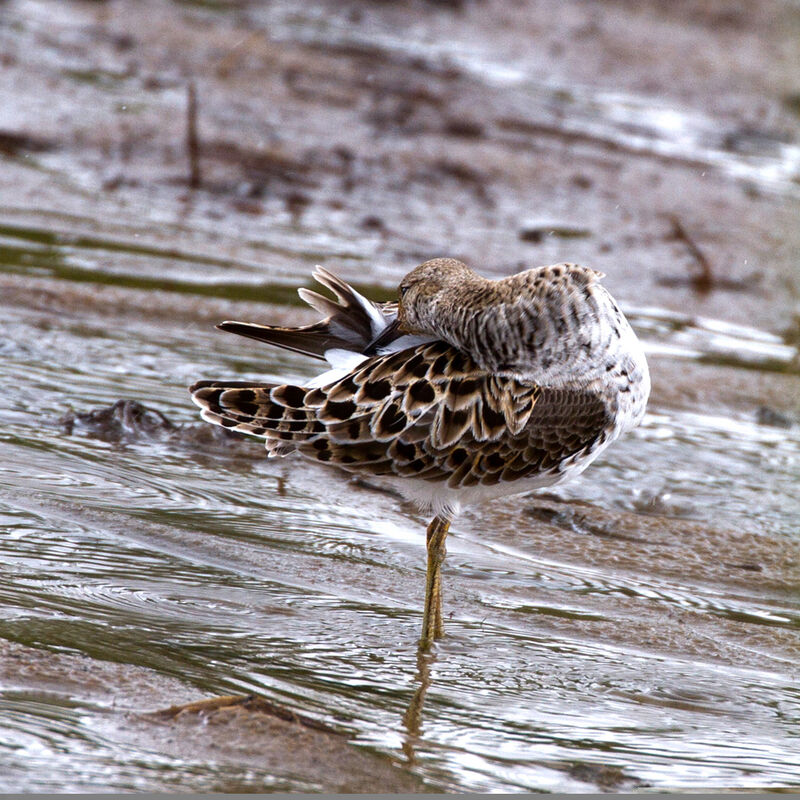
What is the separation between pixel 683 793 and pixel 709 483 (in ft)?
10.8

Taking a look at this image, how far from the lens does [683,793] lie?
4312 mm

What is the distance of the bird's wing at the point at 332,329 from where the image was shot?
5590 mm

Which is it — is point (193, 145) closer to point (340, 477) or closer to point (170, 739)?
point (340, 477)

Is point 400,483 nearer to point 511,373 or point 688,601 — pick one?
point 511,373

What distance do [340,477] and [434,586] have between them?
1.60 meters

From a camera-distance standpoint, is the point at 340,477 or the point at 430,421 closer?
the point at 430,421

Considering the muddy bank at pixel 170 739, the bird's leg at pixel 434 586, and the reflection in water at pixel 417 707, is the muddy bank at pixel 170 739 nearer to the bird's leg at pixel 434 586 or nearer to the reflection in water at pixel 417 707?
the reflection in water at pixel 417 707

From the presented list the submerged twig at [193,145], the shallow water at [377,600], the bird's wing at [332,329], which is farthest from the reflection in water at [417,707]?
the submerged twig at [193,145]

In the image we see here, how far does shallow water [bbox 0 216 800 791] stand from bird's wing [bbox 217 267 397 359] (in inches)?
37.9

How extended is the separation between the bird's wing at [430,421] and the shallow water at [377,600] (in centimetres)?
68

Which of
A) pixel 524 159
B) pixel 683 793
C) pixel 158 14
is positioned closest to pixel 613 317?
pixel 683 793

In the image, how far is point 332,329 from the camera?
221 inches

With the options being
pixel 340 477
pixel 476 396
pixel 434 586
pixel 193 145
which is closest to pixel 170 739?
pixel 434 586

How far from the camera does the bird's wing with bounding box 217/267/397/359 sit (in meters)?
5.59
